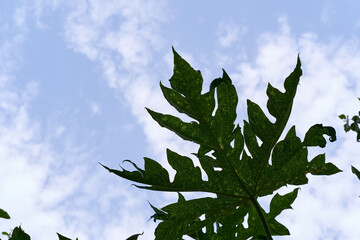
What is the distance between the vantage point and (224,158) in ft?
7.25

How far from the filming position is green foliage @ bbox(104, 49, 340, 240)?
2.04 metres

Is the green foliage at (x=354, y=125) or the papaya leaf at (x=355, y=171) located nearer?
the papaya leaf at (x=355, y=171)

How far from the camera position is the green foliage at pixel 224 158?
2037 mm

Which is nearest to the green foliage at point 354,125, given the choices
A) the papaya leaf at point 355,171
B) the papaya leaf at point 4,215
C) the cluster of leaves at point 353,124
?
the cluster of leaves at point 353,124

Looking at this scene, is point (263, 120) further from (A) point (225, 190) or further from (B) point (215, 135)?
(A) point (225, 190)

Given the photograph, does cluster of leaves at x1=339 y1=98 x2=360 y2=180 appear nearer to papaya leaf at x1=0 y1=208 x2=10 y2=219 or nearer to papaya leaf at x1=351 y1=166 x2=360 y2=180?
papaya leaf at x1=351 y1=166 x2=360 y2=180

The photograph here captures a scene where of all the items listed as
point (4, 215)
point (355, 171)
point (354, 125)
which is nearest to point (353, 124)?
point (354, 125)

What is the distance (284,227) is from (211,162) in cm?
67

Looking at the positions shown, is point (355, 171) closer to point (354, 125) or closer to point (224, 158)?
point (224, 158)

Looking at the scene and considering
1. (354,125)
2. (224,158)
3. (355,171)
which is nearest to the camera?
(224,158)

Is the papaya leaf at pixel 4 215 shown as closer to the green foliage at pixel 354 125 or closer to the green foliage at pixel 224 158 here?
the green foliage at pixel 224 158

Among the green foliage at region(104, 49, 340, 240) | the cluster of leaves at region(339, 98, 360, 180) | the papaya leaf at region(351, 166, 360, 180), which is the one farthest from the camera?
the cluster of leaves at region(339, 98, 360, 180)

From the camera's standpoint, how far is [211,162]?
226 cm

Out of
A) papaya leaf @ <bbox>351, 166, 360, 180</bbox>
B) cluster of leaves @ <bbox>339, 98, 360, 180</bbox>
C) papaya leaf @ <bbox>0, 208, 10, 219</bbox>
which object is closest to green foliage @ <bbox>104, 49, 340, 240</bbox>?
papaya leaf @ <bbox>351, 166, 360, 180</bbox>
